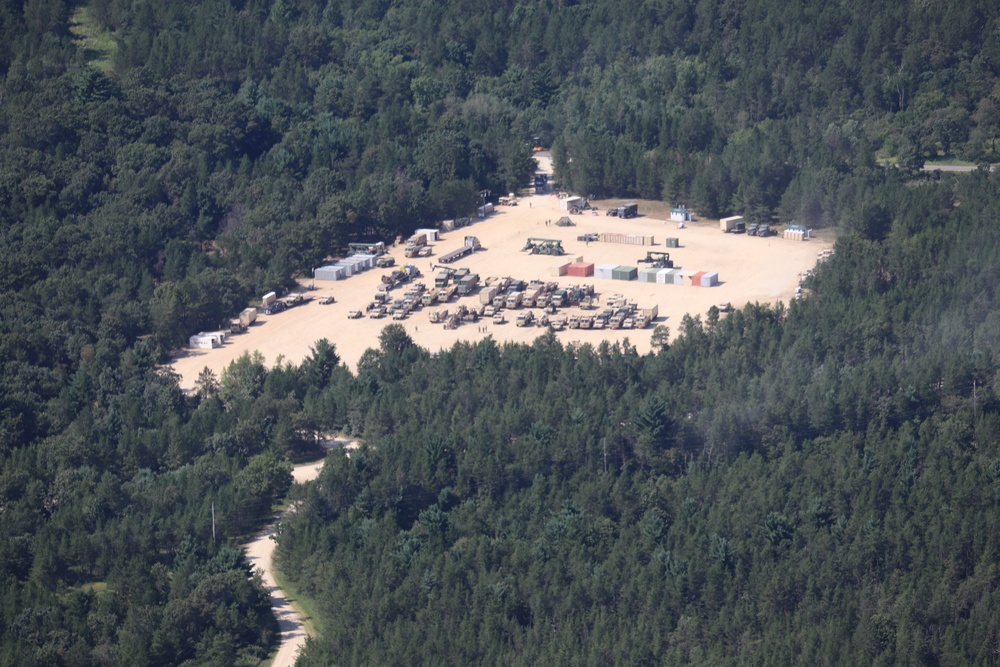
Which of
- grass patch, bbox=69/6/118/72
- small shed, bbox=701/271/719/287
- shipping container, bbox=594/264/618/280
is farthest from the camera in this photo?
grass patch, bbox=69/6/118/72

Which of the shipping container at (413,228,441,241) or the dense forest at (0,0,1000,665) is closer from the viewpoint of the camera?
the dense forest at (0,0,1000,665)

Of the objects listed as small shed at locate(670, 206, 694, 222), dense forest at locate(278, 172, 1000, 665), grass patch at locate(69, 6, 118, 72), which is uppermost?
grass patch at locate(69, 6, 118, 72)

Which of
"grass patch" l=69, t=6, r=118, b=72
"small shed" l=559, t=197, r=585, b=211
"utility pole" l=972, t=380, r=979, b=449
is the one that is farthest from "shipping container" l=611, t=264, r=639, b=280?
"grass patch" l=69, t=6, r=118, b=72

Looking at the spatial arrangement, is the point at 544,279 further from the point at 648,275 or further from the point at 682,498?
the point at 682,498

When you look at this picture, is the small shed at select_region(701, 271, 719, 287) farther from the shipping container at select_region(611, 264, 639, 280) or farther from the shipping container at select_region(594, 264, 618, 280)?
the shipping container at select_region(594, 264, 618, 280)

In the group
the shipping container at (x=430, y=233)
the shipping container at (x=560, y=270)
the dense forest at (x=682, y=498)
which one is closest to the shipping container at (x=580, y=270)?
the shipping container at (x=560, y=270)

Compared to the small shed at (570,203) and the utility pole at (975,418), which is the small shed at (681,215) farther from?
the utility pole at (975,418)
